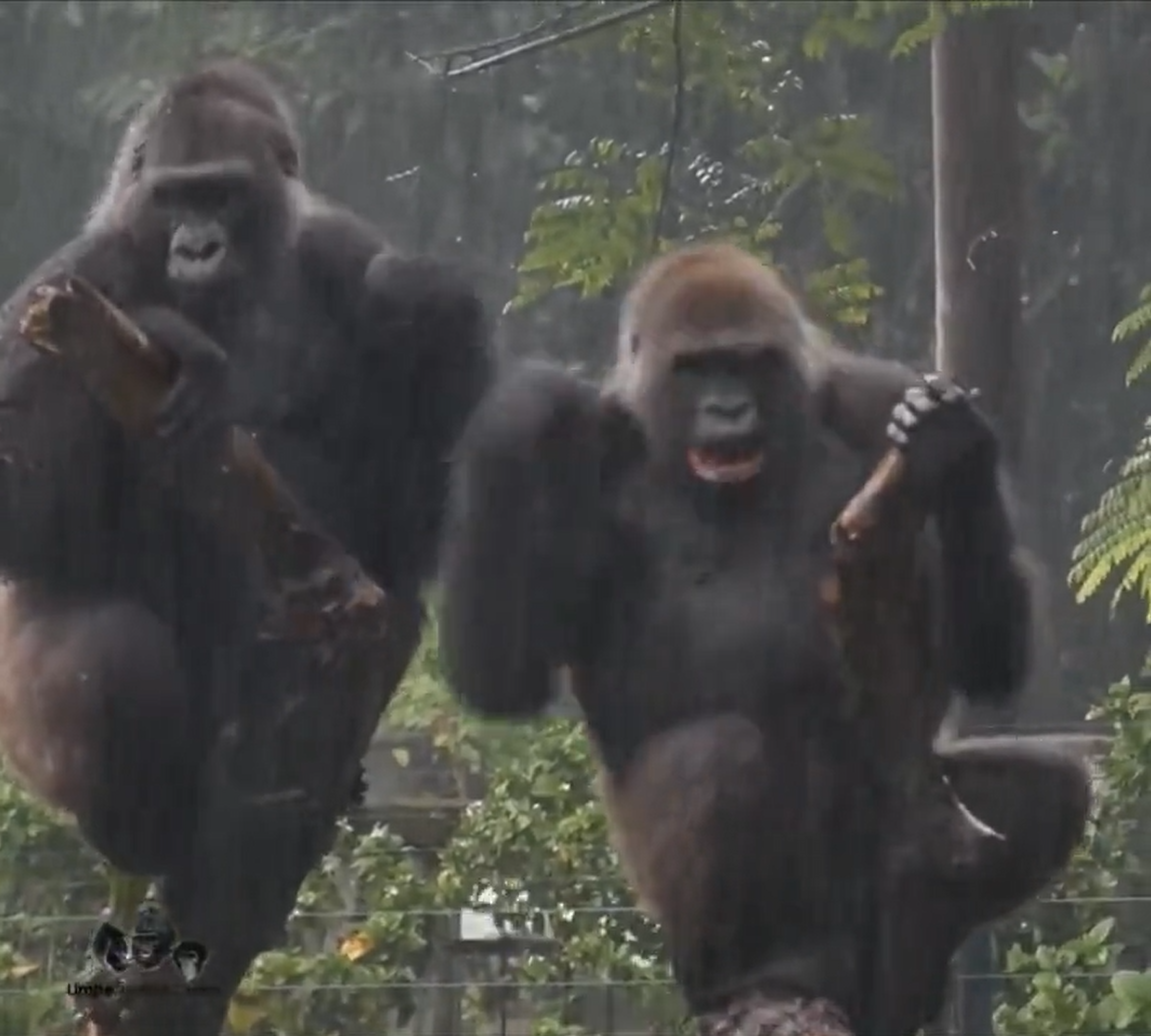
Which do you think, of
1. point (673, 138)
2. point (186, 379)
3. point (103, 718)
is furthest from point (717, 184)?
point (103, 718)

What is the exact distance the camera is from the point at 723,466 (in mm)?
2428

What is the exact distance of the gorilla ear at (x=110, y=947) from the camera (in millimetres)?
2414

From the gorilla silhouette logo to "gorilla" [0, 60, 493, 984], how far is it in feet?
0.11

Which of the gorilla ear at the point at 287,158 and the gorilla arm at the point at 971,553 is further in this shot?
the gorilla ear at the point at 287,158

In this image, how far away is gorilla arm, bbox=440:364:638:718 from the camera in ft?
8.23

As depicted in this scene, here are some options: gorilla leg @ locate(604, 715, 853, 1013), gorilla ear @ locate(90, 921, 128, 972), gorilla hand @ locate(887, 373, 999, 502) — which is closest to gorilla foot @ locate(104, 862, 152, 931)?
gorilla ear @ locate(90, 921, 128, 972)

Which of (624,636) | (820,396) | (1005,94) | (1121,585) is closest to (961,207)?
(1005,94)

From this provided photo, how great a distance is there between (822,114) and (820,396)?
0.43 meters

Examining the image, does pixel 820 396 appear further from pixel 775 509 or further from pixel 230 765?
pixel 230 765

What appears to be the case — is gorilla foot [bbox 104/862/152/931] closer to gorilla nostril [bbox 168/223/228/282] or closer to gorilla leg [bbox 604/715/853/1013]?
gorilla leg [bbox 604/715/853/1013]

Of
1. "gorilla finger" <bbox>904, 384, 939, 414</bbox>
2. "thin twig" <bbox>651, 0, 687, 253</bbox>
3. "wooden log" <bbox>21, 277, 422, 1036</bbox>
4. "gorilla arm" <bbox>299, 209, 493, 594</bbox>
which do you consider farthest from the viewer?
"thin twig" <bbox>651, 0, 687, 253</bbox>

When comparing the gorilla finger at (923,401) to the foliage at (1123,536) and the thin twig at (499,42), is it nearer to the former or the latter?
the foliage at (1123,536)

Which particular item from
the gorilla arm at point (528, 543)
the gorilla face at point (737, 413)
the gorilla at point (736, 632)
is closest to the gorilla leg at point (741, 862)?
the gorilla at point (736, 632)

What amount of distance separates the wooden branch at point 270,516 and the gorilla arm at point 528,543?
0.13 meters
